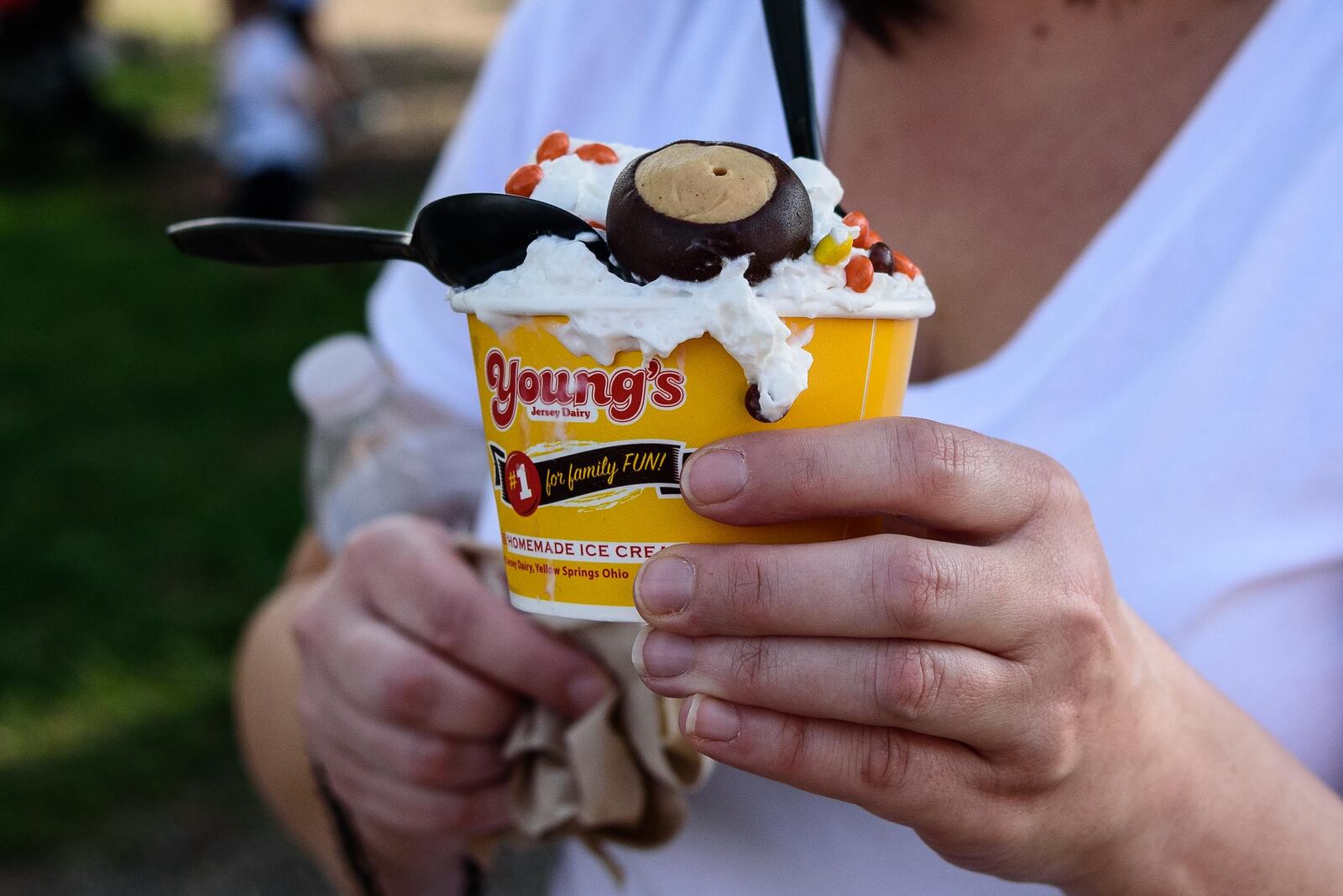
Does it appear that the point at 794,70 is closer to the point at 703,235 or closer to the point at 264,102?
the point at 703,235

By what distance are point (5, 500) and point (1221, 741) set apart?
15.7 ft

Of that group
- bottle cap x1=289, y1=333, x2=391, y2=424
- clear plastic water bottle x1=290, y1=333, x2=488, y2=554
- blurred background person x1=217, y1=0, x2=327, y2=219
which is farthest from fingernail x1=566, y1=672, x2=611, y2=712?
blurred background person x1=217, y1=0, x2=327, y2=219

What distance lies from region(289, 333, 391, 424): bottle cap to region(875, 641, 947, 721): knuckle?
49.1 inches

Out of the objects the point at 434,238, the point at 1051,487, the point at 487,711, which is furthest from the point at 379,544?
the point at 1051,487

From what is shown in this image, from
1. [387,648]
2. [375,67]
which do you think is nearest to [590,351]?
[387,648]

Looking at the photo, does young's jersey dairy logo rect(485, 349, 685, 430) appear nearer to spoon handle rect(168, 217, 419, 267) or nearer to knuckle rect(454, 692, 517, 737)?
spoon handle rect(168, 217, 419, 267)

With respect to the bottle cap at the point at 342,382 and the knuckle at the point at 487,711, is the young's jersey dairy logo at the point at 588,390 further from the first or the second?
the bottle cap at the point at 342,382

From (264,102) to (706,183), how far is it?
688cm

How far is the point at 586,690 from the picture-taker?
1397 mm

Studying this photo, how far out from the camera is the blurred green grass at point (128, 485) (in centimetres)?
362

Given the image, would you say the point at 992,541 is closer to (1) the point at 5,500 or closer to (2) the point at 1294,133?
(2) the point at 1294,133

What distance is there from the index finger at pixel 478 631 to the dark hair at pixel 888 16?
87 cm

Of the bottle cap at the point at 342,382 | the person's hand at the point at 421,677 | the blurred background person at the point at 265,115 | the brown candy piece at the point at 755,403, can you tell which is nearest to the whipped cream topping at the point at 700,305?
the brown candy piece at the point at 755,403

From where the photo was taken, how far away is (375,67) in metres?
12.2
